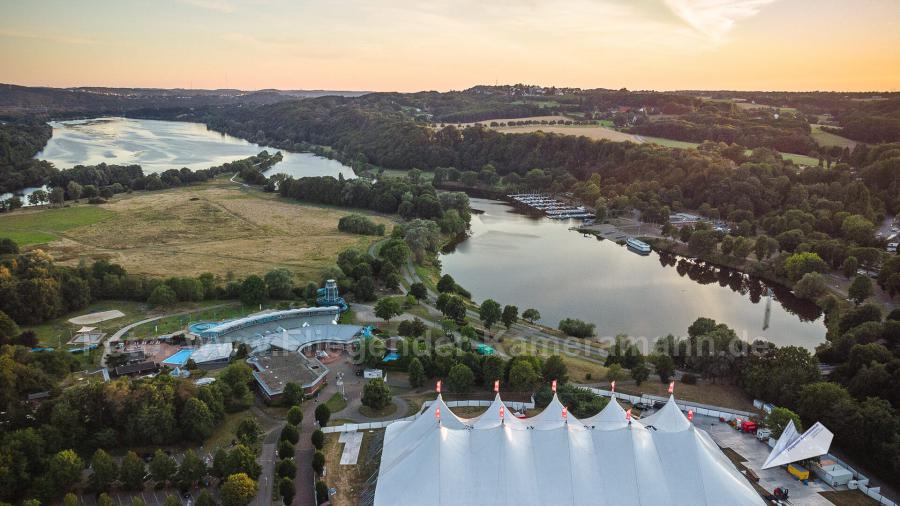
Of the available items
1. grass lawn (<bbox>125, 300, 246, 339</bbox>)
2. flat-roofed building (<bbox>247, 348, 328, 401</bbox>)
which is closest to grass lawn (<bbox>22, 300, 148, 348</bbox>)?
grass lawn (<bbox>125, 300, 246, 339</bbox>)

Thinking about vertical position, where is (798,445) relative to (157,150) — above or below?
below

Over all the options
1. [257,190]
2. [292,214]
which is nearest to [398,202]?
[292,214]

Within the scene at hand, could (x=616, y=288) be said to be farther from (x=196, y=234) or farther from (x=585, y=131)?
(x=585, y=131)

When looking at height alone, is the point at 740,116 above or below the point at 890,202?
above

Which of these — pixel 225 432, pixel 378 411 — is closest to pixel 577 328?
pixel 378 411

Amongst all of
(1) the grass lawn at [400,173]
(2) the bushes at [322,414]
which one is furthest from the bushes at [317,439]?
(1) the grass lawn at [400,173]

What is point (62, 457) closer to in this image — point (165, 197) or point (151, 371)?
point (151, 371)
